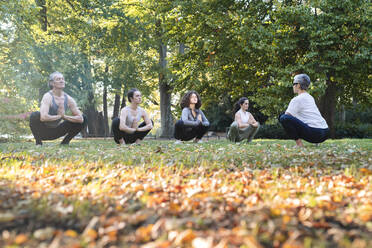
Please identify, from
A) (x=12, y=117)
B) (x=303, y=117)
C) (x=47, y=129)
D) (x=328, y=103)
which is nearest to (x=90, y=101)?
(x=12, y=117)

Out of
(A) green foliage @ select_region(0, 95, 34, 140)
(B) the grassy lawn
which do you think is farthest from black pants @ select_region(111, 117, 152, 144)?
(A) green foliage @ select_region(0, 95, 34, 140)

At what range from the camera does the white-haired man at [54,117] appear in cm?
775

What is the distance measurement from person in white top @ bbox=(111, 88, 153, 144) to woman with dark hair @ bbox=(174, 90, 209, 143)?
0.93m

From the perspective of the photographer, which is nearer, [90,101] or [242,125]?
[242,125]

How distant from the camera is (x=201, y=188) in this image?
9.31 feet

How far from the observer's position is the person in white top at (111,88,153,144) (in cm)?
840

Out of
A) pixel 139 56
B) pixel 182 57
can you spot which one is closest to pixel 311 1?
pixel 182 57

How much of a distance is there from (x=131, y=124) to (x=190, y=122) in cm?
167

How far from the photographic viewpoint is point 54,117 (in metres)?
7.63

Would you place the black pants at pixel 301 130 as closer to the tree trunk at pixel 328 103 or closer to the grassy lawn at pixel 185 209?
the grassy lawn at pixel 185 209

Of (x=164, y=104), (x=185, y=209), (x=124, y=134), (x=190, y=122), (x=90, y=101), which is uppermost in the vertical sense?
(x=90, y=101)

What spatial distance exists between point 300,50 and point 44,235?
13.4m

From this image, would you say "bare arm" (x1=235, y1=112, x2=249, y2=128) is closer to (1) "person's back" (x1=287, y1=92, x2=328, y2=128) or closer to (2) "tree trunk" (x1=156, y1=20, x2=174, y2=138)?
(1) "person's back" (x1=287, y1=92, x2=328, y2=128)

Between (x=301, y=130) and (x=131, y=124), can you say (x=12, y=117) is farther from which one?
(x=301, y=130)
